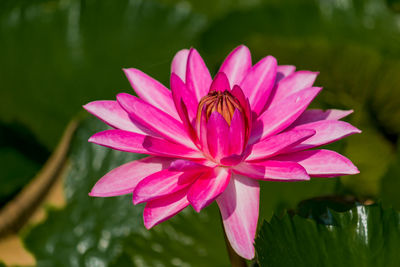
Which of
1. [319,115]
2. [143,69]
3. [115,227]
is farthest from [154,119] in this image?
[143,69]

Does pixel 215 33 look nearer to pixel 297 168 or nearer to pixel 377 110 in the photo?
pixel 377 110

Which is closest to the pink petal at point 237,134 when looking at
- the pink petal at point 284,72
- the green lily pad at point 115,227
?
the pink petal at point 284,72

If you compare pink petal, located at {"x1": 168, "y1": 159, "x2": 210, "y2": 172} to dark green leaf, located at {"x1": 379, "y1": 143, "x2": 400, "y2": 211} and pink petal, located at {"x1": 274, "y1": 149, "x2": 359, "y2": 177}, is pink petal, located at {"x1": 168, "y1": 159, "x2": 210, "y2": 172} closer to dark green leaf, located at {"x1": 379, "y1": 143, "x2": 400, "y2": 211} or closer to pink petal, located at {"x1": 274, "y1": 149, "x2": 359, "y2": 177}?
pink petal, located at {"x1": 274, "y1": 149, "x2": 359, "y2": 177}

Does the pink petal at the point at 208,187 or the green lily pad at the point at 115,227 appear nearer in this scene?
the pink petal at the point at 208,187

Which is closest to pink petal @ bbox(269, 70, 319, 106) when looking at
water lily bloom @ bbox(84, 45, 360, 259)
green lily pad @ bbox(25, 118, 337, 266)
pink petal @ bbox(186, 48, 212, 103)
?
water lily bloom @ bbox(84, 45, 360, 259)

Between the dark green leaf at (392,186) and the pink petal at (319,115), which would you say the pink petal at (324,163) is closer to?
the pink petal at (319,115)

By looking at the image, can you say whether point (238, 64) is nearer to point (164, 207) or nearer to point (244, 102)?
point (244, 102)

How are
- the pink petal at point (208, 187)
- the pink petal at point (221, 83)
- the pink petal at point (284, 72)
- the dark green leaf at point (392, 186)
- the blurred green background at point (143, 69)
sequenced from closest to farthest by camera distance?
the pink petal at point (208, 187) < the pink petal at point (221, 83) < the pink petal at point (284, 72) < the dark green leaf at point (392, 186) < the blurred green background at point (143, 69)
